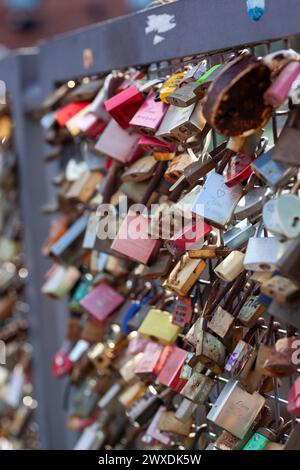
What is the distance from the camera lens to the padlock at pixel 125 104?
1.56 metres

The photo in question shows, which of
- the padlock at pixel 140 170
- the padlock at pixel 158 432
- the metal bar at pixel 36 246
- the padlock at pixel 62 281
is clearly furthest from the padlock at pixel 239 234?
the metal bar at pixel 36 246

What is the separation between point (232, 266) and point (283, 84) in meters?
0.31

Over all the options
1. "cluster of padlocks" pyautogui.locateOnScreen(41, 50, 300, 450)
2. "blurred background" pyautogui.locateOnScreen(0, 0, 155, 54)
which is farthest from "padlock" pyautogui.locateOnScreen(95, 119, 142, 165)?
"blurred background" pyautogui.locateOnScreen(0, 0, 155, 54)

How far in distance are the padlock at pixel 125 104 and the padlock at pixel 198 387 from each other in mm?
516

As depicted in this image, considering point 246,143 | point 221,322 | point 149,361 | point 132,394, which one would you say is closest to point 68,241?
point 132,394

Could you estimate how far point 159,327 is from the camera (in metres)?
1.57

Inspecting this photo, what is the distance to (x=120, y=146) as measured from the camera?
66.1 inches

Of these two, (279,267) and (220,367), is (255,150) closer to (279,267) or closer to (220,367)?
(279,267)

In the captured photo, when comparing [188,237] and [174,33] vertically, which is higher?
[174,33]

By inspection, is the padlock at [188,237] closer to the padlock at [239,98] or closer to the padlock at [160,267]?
the padlock at [160,267]

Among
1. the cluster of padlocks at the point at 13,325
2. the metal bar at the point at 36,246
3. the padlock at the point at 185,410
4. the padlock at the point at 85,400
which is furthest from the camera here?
the cluster of padlocks at the point at 13,325

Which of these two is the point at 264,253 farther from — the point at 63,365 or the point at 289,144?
the point at 63,365

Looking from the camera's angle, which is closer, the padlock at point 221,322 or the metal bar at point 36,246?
the padlock at point 221,322

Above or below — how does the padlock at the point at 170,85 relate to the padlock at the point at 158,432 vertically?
above
